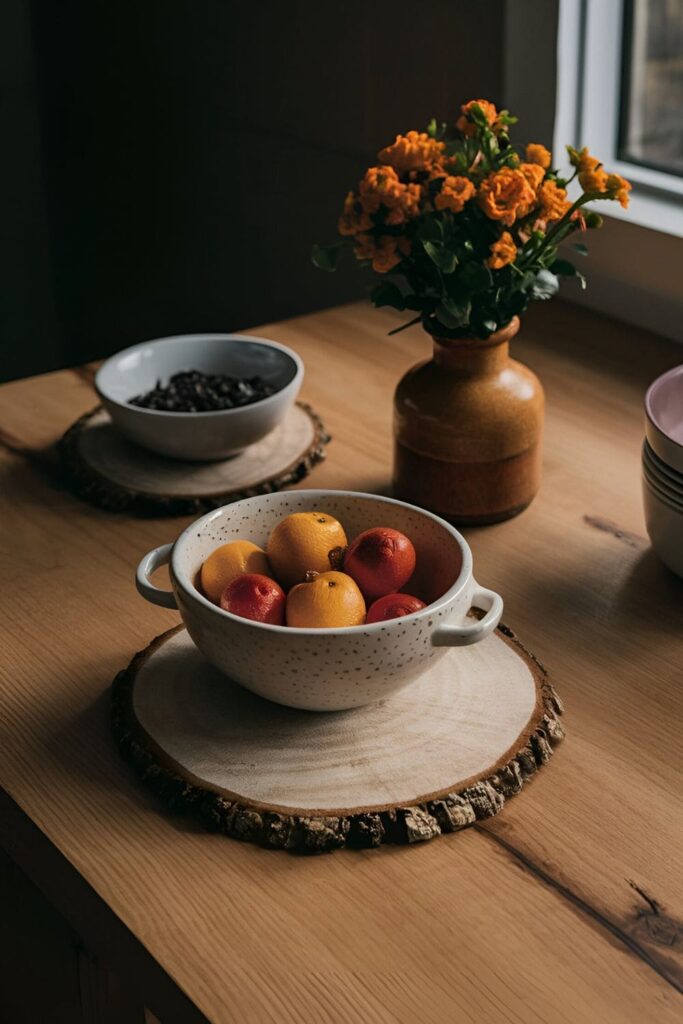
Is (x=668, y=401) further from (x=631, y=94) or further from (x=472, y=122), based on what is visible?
(x=631, y=94)

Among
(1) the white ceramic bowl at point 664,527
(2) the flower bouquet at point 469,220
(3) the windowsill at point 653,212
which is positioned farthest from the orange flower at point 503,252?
(3) the windowsill at point 653,212

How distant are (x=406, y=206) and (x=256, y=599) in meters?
0.36

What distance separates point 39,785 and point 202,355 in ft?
2.05

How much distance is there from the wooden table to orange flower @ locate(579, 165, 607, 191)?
0.30 m

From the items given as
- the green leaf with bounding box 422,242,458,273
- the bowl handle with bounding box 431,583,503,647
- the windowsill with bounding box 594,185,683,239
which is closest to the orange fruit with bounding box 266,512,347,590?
the bowl handle with bounding box 431,583,503,647

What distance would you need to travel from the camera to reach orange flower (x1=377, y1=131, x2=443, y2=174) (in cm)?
99

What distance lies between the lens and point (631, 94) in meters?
1.66

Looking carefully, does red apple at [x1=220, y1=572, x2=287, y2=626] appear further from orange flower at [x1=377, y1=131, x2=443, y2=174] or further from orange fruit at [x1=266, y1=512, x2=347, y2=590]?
orange flower at [x1=377, y1=131, x2=443, y2=174]

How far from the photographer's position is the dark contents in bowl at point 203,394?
3.88 ft

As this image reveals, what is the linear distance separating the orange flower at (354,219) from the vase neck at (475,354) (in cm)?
12

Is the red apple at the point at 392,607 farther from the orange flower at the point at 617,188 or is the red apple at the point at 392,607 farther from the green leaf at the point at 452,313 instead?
the orange flower at the point at 617,188

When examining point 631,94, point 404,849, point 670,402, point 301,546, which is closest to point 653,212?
point 631,94

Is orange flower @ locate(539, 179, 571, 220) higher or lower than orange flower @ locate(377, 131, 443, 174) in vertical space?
lower

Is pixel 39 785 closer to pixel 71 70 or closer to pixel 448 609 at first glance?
pixel 448 609
